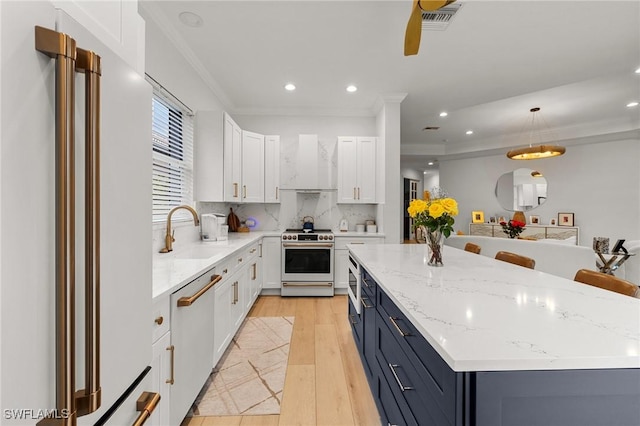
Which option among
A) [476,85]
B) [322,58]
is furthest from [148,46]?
[476,85]

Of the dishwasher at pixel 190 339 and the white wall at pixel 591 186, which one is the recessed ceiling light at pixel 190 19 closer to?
the dishwasher at pixel 190 339

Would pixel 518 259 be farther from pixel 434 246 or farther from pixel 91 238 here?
pixel 91 238

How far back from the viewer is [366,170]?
4223mm

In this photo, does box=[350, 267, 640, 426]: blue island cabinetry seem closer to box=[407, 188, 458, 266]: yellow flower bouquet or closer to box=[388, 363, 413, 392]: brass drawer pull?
box=[388, 363, 413, 392]: brass drawer pull

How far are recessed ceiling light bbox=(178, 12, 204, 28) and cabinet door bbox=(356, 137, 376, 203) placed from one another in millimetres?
2486

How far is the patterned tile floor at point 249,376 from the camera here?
1.82 metres

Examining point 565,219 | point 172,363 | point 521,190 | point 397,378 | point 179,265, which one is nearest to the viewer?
point 397,378

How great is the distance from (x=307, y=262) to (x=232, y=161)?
1.67 meters

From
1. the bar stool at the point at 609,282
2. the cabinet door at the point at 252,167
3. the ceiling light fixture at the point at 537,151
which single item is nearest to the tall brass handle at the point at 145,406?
the bar stool at the point at 609,282

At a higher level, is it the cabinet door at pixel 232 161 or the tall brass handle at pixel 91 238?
the cabinet door at pixel 232 161

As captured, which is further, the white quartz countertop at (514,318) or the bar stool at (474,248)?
the bar stool at (474,248)

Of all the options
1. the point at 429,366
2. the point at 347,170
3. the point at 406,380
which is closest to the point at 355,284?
the point at 406,380

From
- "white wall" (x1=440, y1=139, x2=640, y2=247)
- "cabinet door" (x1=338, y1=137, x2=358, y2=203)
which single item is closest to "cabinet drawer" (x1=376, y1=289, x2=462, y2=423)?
"cabinet door" (x1=338, y1=137, x2=358, y2=203)

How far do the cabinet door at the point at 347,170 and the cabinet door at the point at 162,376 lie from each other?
3.20m
